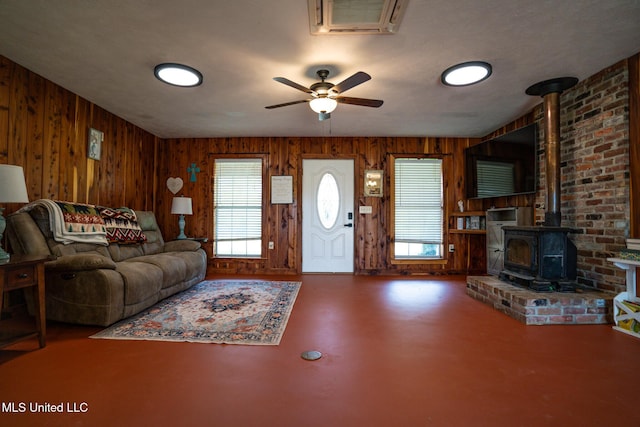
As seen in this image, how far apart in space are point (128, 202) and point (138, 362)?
3206mm

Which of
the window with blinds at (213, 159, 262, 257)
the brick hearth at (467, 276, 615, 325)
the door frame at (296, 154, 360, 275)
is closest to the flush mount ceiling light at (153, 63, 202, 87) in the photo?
the window with blinds at (213, 159, 262, 257)

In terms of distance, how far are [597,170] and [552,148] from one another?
17.4 inches

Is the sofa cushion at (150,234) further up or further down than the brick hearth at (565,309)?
further up

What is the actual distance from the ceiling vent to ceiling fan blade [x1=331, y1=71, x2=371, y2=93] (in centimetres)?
29

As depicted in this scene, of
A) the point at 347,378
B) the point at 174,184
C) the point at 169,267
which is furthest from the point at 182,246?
the point at 347,378

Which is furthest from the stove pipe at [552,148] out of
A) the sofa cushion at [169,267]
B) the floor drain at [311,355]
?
the sofa cushion at [169,267]

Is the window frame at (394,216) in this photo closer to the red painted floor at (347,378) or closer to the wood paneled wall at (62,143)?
the red painted floor at (347,378)

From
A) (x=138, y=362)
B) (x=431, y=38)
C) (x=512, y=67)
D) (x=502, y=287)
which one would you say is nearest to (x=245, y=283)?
(x=138, y=362)

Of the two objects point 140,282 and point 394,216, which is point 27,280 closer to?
point 140,282

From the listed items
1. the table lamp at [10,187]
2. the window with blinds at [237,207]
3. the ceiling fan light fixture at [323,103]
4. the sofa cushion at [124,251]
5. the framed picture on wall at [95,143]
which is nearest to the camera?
the table lamp at [10,187]

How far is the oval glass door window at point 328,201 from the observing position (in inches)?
189

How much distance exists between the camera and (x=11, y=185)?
6.42 ft

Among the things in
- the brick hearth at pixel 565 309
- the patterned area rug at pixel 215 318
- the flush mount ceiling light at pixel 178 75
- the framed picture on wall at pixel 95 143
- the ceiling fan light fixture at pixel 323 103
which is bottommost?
the patterned area rug at pixel 215 318

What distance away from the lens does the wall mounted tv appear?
345 centimetres
